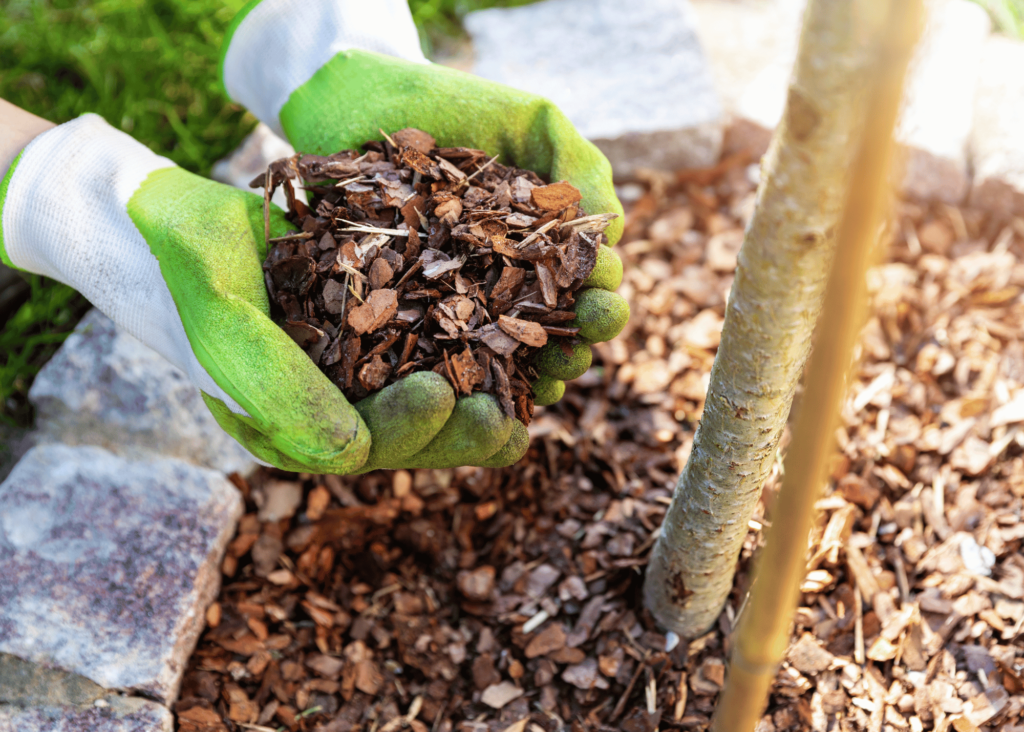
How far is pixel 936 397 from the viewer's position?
2.12 metres

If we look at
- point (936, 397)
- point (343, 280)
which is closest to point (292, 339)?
point (343, 280)

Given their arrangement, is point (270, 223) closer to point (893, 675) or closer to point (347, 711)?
point (347, 711)

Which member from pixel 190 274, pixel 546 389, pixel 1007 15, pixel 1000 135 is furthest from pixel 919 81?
pixel 190 274

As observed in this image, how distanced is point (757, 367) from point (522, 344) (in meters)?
0.44

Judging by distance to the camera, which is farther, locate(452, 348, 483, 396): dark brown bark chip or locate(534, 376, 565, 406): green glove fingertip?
locate(534, 376, 565, 406): green glove fingertip

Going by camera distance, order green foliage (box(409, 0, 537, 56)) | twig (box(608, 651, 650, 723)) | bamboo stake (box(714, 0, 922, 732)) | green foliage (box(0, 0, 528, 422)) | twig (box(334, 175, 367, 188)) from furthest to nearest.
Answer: green foliage (box(409, 0, 537, 56)) → green foliage (box(0, 0, 528, 422)) → twig (box(608, 651, 650, 723)) → twig (box(334, 175, 367, 188)) → bamboo stake (box(714, 0, 922, 732))

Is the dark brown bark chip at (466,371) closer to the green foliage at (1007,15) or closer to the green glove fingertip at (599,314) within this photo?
the green glove fingertip at (599,314)

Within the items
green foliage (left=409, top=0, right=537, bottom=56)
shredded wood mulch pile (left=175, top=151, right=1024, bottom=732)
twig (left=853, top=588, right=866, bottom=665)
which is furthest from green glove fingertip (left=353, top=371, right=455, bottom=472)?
green foliage (left=409, top=0, right=537, bottom=56)

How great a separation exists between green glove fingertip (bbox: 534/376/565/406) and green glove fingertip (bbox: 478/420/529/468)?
0.12 meters

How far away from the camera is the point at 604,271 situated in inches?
57.1

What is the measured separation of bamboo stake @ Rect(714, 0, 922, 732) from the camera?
2.40ft

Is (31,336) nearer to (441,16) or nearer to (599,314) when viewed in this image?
(599,314)

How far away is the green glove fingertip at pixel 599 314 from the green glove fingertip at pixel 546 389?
0.42 feet

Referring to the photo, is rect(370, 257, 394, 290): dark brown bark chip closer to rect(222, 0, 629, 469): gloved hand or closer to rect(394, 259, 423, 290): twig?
rect(394, 259, 423, 290): twig
